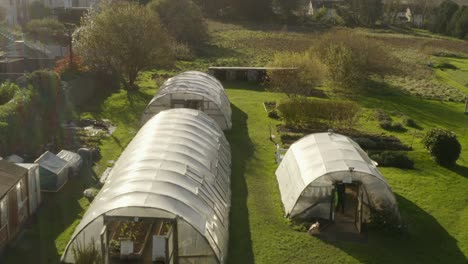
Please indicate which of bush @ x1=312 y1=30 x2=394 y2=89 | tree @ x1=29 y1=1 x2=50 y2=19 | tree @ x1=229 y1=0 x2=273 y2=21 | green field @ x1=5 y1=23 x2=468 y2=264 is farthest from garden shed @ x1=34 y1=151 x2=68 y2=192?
tree @ x1=229 y1=0 x2=273 y2=21

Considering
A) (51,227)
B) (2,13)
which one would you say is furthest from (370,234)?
(2,13)

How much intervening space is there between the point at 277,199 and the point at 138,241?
7706 mm

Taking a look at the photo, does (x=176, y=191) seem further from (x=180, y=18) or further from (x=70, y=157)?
(x=180, y=18)

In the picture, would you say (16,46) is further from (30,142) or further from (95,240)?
(95,240)

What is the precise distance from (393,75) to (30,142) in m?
40.0

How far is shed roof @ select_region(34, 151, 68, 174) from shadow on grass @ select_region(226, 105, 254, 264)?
26.0 ft

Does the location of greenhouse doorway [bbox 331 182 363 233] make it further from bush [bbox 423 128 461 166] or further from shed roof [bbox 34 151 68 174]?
shed roof [bbox 34 151 68 174]

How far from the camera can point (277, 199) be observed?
23219mm

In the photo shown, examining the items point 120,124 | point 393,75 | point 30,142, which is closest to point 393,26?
point 393,75

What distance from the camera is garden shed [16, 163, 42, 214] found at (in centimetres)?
2026

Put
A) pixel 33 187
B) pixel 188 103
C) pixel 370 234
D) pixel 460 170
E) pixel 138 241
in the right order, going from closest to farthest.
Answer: pixel 138 241 < pixel 370 234 < pixel 33 187 < pixel 460 170 < pixel 188 103

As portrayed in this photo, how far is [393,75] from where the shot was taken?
54781mm

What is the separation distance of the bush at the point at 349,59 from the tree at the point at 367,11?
2038 inches

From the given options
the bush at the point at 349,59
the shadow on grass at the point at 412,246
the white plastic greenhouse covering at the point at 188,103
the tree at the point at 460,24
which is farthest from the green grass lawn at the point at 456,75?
the shadow on grass at the point at 412,246
